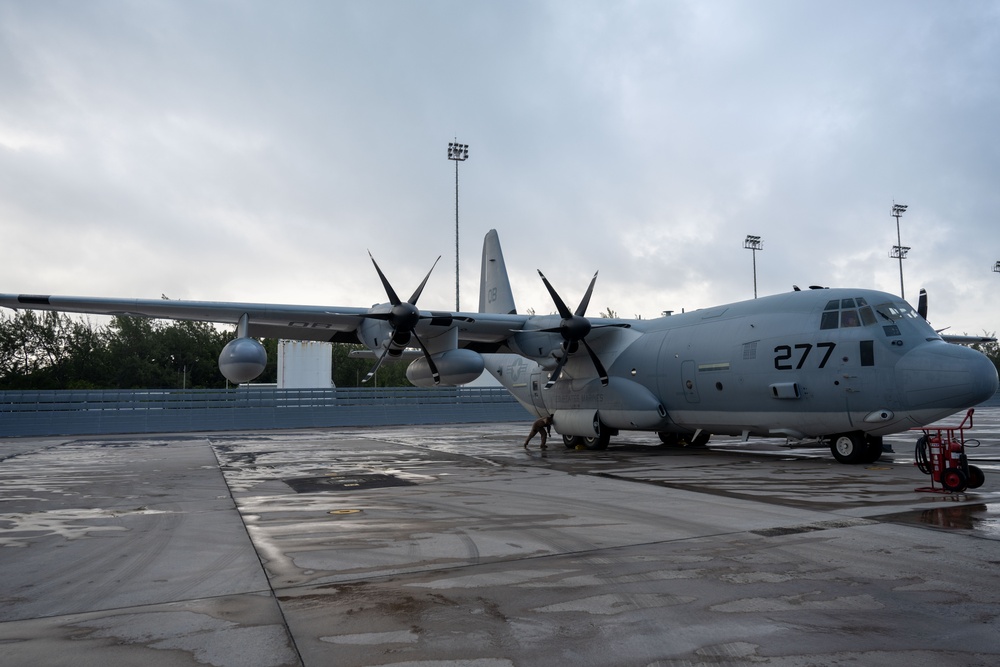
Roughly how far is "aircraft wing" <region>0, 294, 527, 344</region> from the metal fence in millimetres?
16419

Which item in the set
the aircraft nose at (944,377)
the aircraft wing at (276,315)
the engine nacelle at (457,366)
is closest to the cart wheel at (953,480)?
the aircraft nose at (944,377)

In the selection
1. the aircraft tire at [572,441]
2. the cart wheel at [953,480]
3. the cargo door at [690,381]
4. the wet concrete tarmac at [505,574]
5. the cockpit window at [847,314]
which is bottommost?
the aircraft tire at [572,441]

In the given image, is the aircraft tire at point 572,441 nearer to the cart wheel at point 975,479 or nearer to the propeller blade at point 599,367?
the propeller blade at point 599,367

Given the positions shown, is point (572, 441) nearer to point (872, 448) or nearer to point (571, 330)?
point (571, 330)

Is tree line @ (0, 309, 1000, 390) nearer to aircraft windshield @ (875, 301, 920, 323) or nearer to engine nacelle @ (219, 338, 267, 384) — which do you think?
engine nacelle @ (219, 338, 267, 384)

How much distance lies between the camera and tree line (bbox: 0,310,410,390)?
2530 inches

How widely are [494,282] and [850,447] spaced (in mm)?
14538

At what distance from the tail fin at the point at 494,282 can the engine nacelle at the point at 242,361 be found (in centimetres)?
1072

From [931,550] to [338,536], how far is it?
5.51 metres

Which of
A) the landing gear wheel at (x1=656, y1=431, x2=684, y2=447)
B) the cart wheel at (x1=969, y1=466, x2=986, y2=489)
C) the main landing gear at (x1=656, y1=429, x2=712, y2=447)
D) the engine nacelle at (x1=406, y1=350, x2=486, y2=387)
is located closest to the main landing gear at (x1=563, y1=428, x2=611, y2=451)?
the main landing gear at (x1=656, y1=429, x2=712, y2=447)


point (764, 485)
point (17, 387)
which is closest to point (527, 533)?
point (764, 485)

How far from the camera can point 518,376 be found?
23219mm

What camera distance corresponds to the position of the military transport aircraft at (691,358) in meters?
13.0

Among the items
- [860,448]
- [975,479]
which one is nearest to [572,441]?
[860,448]
